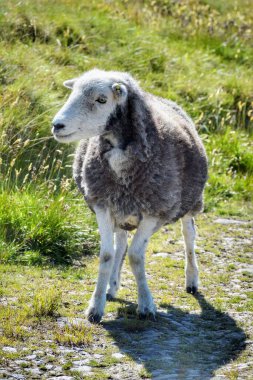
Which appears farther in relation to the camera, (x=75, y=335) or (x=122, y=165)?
(x=122, y=165)

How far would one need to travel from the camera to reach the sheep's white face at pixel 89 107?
641 cm

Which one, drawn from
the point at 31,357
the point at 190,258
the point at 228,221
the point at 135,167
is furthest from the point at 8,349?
the point at 228,221

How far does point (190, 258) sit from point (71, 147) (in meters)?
3.11

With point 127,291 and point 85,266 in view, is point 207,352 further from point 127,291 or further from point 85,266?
point 85,266

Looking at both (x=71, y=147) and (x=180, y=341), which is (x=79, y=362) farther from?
(x=71, y=147)

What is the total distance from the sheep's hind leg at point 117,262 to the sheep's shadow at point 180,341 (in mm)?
259

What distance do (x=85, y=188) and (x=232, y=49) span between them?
9.70 meters

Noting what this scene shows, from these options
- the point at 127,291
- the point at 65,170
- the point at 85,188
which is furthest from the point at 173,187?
the point at 65,170

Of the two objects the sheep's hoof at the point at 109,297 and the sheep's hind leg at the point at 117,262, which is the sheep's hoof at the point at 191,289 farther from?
the sheep's hoof at the point at 109,297

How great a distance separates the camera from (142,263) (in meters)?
6.71

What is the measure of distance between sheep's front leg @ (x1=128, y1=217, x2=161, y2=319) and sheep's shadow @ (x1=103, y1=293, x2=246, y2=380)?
4.2 inches

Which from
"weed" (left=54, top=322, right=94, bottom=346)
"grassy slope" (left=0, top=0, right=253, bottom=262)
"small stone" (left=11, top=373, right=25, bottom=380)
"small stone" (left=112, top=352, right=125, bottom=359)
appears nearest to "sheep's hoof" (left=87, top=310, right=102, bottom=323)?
"weed" (left=54, top=322, right=94, bottom=346)

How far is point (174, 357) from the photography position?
593cm

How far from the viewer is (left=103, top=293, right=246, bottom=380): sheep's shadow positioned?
18.9 feet
